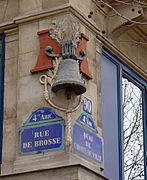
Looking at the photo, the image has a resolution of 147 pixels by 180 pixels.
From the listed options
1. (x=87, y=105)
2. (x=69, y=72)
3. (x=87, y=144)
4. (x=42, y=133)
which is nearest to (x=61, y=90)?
(x=69, y=72)

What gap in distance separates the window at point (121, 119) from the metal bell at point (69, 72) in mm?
1752

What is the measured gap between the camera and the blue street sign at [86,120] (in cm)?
1380

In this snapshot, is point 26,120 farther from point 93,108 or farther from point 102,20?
point 102,20

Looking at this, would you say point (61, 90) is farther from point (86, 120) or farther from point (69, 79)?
point (86, 120)

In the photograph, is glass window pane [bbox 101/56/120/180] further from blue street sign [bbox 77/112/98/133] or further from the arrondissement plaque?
the arrondissement plaque

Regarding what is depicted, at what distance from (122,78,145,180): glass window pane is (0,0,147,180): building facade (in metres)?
1.43

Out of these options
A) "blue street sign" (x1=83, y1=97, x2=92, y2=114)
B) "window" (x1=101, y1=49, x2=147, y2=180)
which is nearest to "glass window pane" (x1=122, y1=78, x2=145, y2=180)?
"window" (x1=101, y1=49, x2=147, y2=180)

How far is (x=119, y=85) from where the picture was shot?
1611cm

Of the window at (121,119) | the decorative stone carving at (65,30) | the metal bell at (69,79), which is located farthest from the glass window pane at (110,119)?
the metal bell at (69,79)

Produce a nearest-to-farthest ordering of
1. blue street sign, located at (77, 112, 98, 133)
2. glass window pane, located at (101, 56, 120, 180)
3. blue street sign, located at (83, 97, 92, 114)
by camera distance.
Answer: blue street sign, located at (77, 112, 98, 133) → blue street sign, located at (83, 97, 92, 114) → glass window pane, located at (101, 56, 120, 180)

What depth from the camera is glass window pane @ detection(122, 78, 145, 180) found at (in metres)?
17.5

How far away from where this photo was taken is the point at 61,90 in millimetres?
13750

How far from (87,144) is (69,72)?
1.31 meters

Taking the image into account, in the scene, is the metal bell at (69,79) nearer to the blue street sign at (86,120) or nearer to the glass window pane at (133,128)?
the blue street sign at (86,120)
